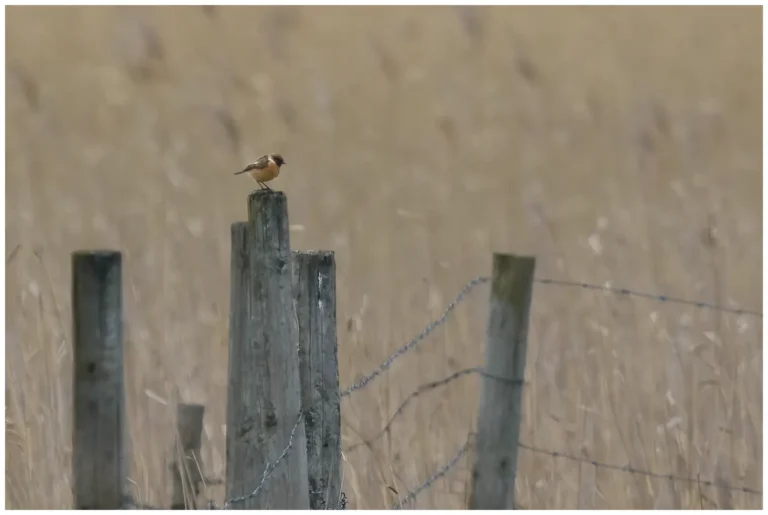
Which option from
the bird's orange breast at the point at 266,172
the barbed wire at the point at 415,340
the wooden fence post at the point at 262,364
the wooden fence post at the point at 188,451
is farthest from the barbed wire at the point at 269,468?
the bird's orange breast at the point at 266,172

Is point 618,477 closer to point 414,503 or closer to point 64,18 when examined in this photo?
point 414,503

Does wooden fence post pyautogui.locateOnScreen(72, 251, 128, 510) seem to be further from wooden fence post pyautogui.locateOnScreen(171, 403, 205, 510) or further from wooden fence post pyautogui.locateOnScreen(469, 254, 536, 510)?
wooden fence post pyautogui.locateOnScreen(171, 403, 205, 510)

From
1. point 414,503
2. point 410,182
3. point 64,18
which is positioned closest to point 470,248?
point 410,182

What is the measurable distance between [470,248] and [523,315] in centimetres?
198

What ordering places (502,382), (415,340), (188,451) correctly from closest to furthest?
(502,382) → (415,340) → (188,451)

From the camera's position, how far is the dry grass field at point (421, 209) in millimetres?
3215

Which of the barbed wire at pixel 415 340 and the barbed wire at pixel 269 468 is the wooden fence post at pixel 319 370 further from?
the barbed wire at pixel 269 468

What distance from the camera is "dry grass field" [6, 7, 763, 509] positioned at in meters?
3.21

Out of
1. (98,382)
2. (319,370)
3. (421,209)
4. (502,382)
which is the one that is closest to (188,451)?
(319,370)

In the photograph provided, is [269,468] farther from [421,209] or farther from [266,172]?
[421,209]

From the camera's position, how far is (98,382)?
1.87 meters

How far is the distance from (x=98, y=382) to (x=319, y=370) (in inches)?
20.0

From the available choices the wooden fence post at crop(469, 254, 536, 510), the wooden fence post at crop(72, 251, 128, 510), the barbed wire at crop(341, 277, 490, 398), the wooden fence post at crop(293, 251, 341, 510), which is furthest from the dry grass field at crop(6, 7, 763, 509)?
the wooden fence post at crop(72, 251, 128, 510)

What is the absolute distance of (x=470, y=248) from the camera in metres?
4.03
